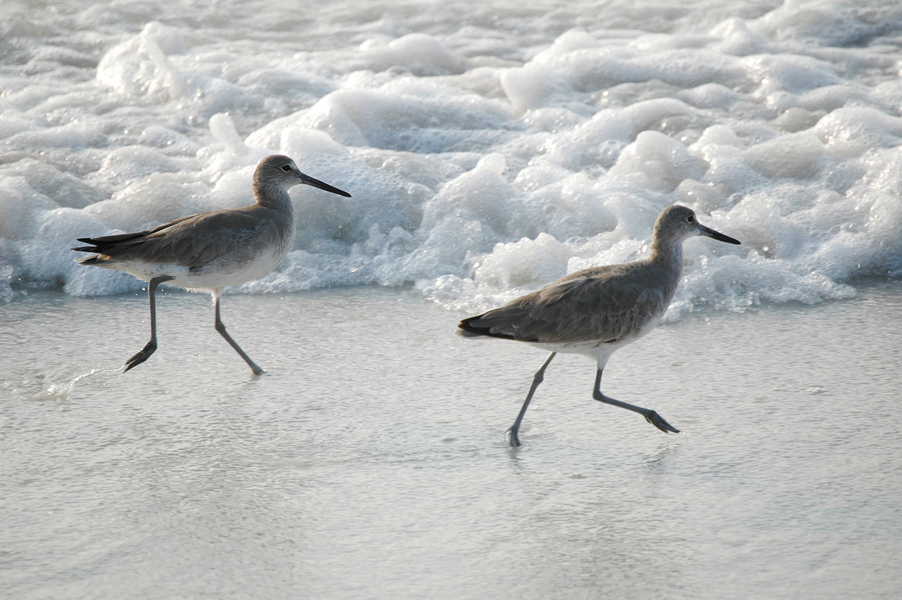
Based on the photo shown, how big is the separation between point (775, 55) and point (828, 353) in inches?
183

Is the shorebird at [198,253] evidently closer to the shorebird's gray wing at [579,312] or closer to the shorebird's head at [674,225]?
the shorebird's gray wing at [579,312]

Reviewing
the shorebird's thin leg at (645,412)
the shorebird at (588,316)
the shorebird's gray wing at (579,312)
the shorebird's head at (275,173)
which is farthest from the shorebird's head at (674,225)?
the shorebird's head at (275,173)

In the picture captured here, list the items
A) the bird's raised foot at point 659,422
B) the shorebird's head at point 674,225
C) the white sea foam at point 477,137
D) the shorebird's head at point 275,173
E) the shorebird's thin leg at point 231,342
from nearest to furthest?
1. the bird's raised foot at point 659,422
2. the shorebird's head at point 674,225
3. the shorebird's thin leg at point 231,342
4. the shorebird's head at point 275,173
5. the white sea foam at point 477,137

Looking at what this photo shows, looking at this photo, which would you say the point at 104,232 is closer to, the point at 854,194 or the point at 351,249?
the point at 351,249

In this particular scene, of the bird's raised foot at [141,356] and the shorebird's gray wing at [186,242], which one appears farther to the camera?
the shorebird's gray wing at [186,242]

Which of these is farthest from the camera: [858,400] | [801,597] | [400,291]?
[400,291]

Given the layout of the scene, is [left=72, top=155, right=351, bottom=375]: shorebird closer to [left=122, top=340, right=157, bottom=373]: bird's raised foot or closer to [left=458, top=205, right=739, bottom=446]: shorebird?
[left=122, top=340, right=157, bottom=373]: bird's raised foot

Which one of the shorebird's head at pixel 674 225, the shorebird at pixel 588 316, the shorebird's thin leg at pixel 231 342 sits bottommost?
the shorebird's thin leg at pixel 231 342

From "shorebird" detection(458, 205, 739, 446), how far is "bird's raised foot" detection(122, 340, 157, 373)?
1.51 metres

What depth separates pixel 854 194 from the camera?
5863mm

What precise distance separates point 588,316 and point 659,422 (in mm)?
469

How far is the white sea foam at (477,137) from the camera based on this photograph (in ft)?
17.6

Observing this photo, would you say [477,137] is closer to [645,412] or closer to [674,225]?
[674,225]

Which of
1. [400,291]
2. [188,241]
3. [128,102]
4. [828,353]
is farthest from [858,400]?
[128,102]
